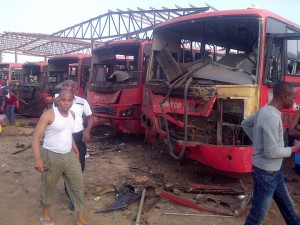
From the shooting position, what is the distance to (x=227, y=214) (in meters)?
3.96

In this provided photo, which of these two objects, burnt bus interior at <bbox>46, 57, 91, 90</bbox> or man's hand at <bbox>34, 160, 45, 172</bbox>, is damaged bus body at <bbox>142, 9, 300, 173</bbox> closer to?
man's hand at <bbox>34, 160, 45, 172</bbox>

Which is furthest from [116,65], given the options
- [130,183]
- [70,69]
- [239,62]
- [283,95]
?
[283,95]

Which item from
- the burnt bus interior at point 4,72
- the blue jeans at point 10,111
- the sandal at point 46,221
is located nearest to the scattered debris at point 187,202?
the sandal at point 46,221

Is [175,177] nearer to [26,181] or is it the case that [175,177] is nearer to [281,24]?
[26,181]

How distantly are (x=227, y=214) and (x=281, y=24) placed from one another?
2.92 m

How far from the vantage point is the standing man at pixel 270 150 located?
8.71 ft

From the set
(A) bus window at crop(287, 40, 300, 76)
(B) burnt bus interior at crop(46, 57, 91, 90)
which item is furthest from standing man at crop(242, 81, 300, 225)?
(B) burnt bus interior at crop(46, 57, 91, 90)

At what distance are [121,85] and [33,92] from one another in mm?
6224

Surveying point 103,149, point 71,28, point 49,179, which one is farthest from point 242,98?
point 71,28

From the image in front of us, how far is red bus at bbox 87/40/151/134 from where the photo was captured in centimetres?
723

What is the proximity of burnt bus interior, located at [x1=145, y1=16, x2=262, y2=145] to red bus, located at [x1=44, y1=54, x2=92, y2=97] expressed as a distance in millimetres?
4344

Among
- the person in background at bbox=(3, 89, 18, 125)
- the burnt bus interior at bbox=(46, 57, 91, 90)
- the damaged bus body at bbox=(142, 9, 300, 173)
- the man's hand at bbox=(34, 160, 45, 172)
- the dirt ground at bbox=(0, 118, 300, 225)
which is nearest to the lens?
the man's hand at bbox=(34, 160, 45, 172)

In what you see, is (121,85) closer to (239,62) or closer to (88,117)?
(88,117)

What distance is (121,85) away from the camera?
24.0 ft
